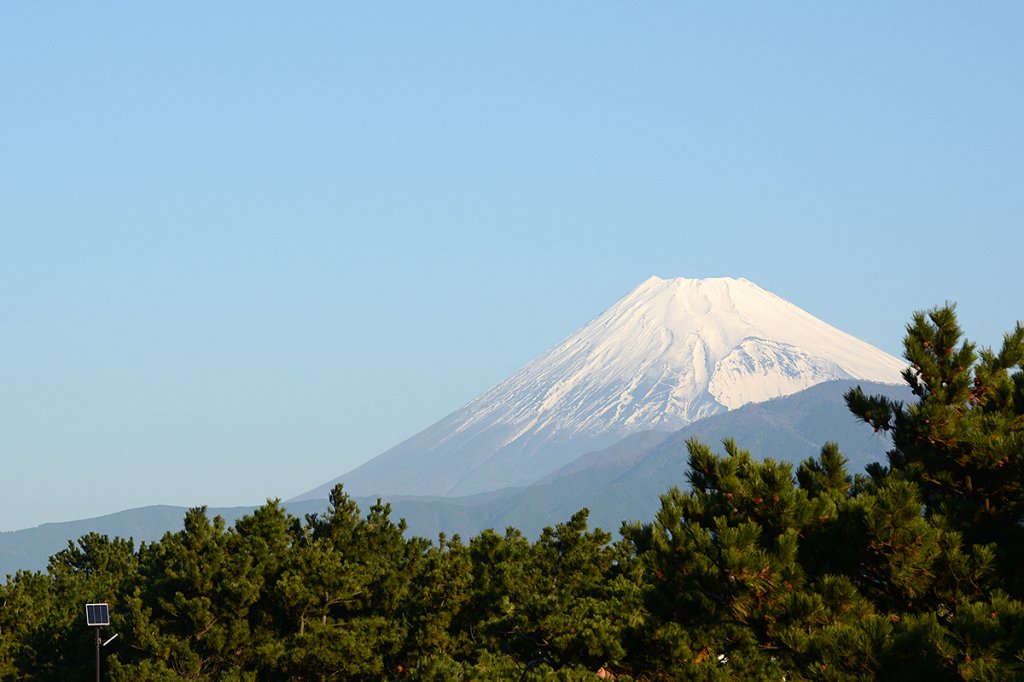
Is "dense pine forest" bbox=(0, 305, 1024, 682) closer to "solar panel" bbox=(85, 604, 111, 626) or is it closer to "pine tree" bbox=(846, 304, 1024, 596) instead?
"pine tree" bbox=(846, 304, 1024, 596)

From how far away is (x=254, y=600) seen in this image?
47625 millimetres

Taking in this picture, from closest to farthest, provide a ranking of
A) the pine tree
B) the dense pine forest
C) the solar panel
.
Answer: the dense pine forest
the pine tree
the solar panel

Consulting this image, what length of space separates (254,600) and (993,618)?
3411 centimetres

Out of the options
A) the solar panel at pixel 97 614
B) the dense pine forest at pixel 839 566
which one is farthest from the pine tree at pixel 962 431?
the solar panel at pixel 97 614

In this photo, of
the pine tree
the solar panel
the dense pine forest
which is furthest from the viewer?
the solar panel

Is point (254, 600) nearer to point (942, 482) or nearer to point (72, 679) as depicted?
point (72, 679)

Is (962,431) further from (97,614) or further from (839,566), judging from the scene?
(97,614)

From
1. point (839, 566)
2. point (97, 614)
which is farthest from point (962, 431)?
point (97, 614)

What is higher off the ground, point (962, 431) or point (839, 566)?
point (962, 431)

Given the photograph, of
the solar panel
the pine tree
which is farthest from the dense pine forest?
the solar panel

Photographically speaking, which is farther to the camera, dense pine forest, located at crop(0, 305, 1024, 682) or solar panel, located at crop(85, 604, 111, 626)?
solar panel, located at crop(85, 604, 111, 626)

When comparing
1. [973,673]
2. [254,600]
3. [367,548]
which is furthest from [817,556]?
[367,548]

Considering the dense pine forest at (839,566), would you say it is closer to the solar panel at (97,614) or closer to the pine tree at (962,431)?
the pine tree at (962,431)

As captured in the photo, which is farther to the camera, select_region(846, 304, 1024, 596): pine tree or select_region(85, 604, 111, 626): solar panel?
select_region(85, 604, 111, 626): solar panel
